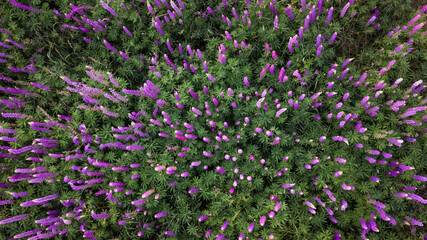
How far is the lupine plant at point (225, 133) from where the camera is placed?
4648 mm

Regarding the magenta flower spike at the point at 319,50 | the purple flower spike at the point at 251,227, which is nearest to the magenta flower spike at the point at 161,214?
the purple flower spike at the point at 251,227

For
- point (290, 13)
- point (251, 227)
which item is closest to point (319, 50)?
point (290, 13)

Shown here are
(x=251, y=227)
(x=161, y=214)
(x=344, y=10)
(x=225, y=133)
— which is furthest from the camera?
(x=344, y=10)

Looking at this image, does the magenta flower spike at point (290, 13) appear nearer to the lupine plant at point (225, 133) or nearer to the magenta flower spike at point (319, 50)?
the lupine plant at point (225, 133)

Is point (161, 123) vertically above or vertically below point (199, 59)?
below

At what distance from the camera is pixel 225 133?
4.88 metres

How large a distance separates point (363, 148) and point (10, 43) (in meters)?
7.43

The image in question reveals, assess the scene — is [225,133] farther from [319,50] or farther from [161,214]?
[319,50]

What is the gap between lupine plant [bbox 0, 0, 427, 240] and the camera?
4.65 meters

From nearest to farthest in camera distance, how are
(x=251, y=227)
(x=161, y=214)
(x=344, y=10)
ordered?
(x=251, y=227)
(x=161, y=214)
(x=344, y=10)

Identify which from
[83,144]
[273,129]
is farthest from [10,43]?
[273,129]

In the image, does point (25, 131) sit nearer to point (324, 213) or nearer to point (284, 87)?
point (284, 87)

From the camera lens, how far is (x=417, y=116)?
4945 millimetres

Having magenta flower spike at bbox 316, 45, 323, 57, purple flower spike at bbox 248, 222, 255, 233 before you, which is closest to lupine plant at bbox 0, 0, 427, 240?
purple flower spike at bbox 248, 222, 255, 233
